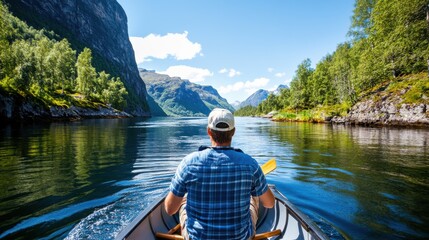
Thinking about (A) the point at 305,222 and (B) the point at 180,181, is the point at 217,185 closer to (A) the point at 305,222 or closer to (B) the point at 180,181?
(B) the point at 180,181

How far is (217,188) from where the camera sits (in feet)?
11.5

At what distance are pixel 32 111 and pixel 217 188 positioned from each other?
57.9 metres

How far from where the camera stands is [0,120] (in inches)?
1629

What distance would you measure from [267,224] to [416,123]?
138 feet

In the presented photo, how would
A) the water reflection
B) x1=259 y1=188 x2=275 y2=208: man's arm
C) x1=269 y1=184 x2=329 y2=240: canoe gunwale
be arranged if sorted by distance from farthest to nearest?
the water reflection → x1=269 y1=184 x2=329 y2=240: canoe gunwale → x1=259 y1=188 x2=275 y2=208: man's arm

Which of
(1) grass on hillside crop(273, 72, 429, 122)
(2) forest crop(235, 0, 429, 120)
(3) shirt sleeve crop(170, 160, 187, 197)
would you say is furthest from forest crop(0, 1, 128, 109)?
(2) forest crop(235, 0, 429, 120)

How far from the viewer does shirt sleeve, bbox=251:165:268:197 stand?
12.1ft

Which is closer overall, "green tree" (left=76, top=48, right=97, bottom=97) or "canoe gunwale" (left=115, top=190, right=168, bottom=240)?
"canoe gunwale" (left=115, top=190, right=168, bottom=240)

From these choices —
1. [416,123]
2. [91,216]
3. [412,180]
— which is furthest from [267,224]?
[416,123]

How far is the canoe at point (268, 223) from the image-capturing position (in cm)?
472

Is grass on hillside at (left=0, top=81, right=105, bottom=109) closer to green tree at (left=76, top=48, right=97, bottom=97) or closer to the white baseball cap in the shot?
green tree at (left=76, top=48, right=97, bottom=97)

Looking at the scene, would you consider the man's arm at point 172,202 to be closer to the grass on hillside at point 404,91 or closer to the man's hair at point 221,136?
the man's hair at point 221,136

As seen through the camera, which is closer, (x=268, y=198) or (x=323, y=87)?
(x=268, y=198)

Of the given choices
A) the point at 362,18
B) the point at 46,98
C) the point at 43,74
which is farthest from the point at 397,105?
the point at 43,74
